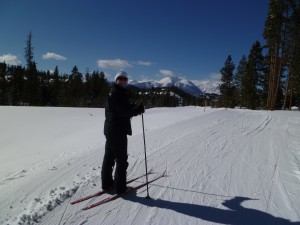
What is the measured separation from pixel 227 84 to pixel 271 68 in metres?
17.5

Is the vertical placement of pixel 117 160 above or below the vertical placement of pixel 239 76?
below

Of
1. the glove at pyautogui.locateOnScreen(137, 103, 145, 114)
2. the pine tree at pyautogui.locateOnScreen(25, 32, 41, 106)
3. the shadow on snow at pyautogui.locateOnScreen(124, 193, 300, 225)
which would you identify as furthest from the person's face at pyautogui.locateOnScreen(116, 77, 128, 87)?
the pine tree at pyautogui.locateOnScreen(25, 32, 41, 106)

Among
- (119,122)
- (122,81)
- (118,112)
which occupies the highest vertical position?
(122,81)

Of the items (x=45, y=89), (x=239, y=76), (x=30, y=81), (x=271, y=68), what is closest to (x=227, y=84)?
(x=239, y=76)

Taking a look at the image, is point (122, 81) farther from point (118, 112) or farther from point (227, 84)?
point (227, 84)

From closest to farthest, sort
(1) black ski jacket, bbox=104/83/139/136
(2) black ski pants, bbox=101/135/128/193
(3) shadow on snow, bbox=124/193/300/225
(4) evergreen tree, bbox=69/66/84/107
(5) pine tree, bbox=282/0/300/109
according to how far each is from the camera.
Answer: (3) shadow on snow, bbox=124/193/300/225 → (1) black ski jacket, bbox=104/83/139/136 → (2) black ski pants, bbox=101/135/128/193 → (5) pine tree, bbox=282/0/300/109 → (4) evergreen tree, bbox=69/66/84/107

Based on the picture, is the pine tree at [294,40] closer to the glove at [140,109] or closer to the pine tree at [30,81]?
the glove at [140,109]

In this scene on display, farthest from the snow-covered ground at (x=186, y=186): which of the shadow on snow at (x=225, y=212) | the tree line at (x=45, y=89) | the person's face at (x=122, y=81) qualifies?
the tree line at (x=45, y=89)

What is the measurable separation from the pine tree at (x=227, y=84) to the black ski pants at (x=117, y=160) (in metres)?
43.2

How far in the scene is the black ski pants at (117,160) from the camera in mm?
4422

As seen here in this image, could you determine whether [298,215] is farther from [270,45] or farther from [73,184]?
[270,45]

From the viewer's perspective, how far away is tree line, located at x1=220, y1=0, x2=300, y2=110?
24.3 meters

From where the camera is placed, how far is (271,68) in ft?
93.6

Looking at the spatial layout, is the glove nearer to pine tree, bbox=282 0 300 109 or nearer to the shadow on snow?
the shadow on snow
